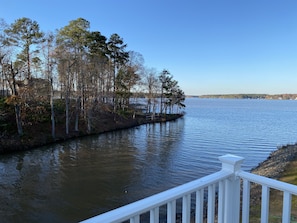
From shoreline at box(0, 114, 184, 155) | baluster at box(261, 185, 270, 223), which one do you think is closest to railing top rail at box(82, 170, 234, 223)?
baluster at box(261, 185, 270, 223)

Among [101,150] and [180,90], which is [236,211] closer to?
[101,150]

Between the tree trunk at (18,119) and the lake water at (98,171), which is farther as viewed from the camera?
the tree trunk at (18,119)

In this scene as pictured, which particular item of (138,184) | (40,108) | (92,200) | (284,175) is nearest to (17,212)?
(92,200)

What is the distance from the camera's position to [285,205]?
1629mm

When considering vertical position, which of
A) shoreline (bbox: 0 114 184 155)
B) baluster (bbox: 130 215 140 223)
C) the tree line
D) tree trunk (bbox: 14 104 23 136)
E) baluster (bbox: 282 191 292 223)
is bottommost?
shoreline (bbox: 0 114 184 155)

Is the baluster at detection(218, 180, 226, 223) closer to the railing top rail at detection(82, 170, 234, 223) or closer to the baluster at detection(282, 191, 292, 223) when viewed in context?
the railing top rail at detection(82, 170, 234, 223)

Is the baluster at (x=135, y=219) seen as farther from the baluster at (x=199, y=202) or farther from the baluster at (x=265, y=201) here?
the baluster at (x=265, y=201)

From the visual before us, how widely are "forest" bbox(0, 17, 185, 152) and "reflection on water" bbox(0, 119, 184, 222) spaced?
3861 millimetres

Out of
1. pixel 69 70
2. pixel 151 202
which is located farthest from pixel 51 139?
pixel 151 202

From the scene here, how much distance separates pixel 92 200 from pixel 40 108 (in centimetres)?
1341

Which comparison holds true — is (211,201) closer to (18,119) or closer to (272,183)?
(272,183)

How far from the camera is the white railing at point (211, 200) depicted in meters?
1.29

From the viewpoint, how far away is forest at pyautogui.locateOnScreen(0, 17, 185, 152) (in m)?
15.8

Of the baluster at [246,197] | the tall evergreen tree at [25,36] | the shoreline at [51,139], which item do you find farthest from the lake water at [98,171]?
the tall evergreen tree at [25,36]
